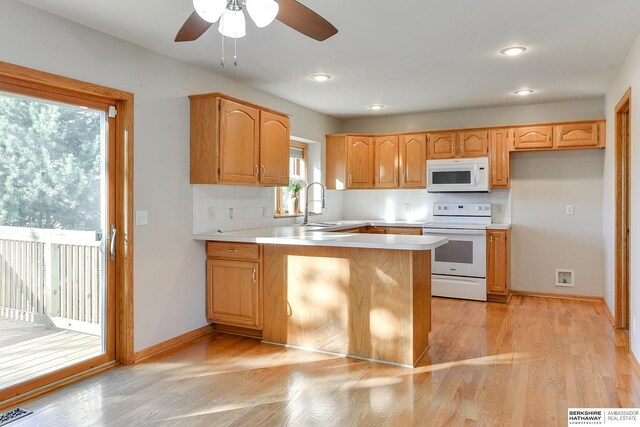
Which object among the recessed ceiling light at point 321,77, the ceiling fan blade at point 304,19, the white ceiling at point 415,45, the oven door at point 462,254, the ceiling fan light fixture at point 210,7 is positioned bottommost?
the oven door at point 462,254

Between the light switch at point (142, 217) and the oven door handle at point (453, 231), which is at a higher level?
the light switch at point (142, 217)

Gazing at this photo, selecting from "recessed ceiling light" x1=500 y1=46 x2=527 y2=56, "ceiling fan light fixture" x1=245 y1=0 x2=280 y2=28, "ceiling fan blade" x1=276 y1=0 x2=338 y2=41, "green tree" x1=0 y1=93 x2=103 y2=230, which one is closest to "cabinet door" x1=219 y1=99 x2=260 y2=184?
"green tree" x1=0 y1=93 x2=103 y2=230

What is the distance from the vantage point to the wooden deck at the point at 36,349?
8.86 feet

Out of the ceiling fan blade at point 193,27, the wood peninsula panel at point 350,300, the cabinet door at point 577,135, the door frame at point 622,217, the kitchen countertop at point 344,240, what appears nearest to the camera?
the ceiling fan blade at point 193,27

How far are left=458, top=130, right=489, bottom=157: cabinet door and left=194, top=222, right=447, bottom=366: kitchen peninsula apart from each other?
2481 mm

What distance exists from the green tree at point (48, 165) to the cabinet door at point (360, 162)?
3.49m

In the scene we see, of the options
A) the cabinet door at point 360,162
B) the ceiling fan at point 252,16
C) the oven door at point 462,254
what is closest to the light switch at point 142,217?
the ceiling fan at point 252,16

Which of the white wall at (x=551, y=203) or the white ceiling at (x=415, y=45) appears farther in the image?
the white wall at (x=551, y=203)

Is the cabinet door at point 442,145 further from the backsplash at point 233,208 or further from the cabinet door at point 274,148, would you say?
the cabinet door at point 274,148

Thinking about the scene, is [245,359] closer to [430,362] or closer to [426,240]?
[430,362]

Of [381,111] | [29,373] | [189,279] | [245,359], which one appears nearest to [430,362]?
[245,359]

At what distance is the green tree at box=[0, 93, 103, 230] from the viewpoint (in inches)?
106

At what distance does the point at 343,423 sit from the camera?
7.91 feet

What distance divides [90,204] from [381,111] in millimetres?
3961
